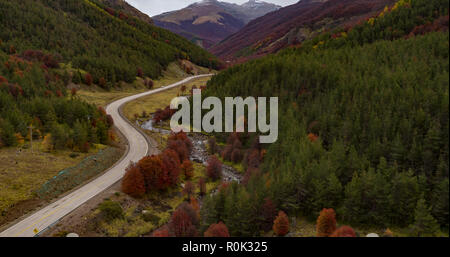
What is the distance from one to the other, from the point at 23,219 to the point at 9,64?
84943 millimetres

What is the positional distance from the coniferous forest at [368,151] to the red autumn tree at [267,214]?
305 millimetres

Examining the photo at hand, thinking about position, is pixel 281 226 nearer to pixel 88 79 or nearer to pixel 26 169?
pixel 26 169

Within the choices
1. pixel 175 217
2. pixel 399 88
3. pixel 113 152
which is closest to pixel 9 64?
pixel 113 152

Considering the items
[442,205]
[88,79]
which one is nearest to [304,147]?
[442,205]

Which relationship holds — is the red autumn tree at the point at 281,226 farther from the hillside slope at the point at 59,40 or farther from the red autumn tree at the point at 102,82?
the hillside slope at the point at 59,40

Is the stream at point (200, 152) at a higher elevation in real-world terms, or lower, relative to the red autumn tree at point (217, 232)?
higher

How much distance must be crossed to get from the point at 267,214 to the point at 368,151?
2061cm

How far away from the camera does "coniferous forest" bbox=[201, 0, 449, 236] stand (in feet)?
131

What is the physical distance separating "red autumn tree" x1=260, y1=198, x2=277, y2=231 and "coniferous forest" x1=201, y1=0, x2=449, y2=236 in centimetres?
31

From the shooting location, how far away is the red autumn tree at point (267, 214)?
4619 cm

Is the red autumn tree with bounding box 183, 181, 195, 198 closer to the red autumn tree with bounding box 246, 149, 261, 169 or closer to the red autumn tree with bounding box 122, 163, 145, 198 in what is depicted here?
the red autumn tree with bounding box 122, 163, 145, 198

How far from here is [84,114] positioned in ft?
293

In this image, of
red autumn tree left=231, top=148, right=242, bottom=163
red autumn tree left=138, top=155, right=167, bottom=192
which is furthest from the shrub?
red autumn tree left=231, top=148, right=242, bottom=163

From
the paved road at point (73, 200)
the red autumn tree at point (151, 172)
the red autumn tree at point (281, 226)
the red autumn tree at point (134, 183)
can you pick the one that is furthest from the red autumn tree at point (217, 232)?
the red autumn tree at point (151, 172)
